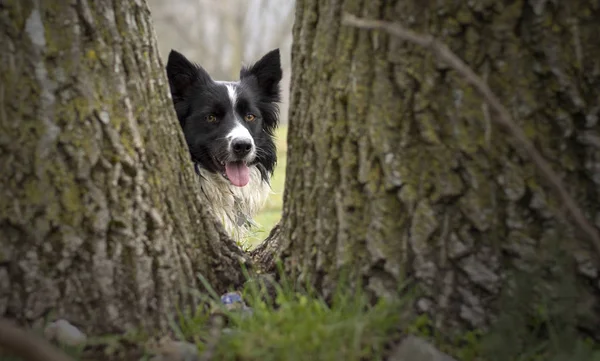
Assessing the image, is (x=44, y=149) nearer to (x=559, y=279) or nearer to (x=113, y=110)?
(x=113, y=110)

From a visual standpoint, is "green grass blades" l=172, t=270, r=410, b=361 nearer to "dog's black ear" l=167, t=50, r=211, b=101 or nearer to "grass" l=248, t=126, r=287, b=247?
"grass" l=248, t=126, r=287, b=247

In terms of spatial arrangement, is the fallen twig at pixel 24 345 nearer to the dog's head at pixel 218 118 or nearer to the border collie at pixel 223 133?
the border collie at pixel 223 133

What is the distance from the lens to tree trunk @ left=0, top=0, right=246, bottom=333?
88.4 inches

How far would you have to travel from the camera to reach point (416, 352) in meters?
2.11

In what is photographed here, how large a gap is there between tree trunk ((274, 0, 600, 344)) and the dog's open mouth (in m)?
3.02

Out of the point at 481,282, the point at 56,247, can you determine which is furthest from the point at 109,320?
the point at 481,282

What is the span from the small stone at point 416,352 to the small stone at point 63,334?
1137mm

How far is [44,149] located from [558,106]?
185 cm

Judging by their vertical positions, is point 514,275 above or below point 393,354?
above

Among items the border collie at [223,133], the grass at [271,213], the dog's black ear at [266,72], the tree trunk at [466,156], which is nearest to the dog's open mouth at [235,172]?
the border collie at [223,133]

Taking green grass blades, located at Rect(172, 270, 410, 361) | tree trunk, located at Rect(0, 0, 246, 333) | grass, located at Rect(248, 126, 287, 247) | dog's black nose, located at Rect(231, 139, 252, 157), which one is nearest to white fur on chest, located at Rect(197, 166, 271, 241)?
grass, located at Rect(248, 126, 287, 247)

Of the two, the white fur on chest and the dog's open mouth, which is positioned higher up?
the dog's open mouth

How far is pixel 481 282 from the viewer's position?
2.24 m

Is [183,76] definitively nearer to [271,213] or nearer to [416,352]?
[416,352]
